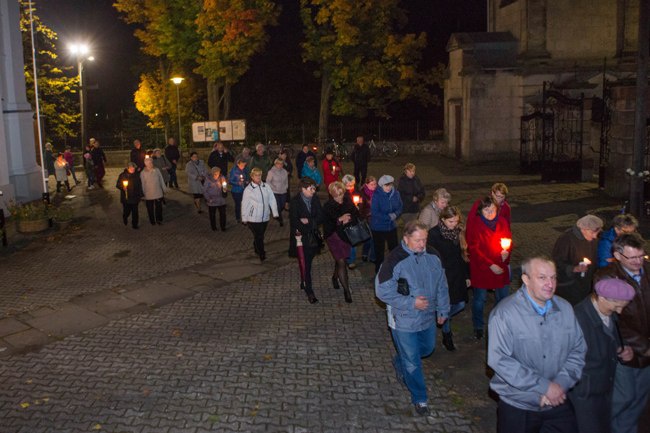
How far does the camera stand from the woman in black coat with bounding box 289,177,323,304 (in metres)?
9.72

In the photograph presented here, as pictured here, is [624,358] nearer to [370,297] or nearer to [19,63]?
[370,297]

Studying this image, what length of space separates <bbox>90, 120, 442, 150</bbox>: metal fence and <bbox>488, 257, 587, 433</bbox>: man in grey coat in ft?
109

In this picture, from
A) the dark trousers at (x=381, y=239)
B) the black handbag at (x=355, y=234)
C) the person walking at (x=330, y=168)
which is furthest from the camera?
the person walking at (x=330, y=168)

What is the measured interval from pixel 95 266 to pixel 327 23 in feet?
88.3

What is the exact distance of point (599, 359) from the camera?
464cm

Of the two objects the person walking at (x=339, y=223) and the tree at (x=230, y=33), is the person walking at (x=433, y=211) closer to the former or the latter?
the person walking at (x=339, y=223)

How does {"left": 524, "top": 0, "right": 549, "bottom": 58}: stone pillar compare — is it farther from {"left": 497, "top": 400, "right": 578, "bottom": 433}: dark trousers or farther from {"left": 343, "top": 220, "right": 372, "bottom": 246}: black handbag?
{"left": 497, "top": 400, "right": 578, "bottom": 433}: dark trousers

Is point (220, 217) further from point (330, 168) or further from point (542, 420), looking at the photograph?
point (542, 420)

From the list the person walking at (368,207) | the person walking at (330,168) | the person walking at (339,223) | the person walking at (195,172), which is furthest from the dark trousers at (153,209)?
the person walking at (339,223)

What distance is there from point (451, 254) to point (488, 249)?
0.49 metres

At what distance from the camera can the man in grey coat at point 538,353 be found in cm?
449

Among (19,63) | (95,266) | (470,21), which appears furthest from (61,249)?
(470,21)

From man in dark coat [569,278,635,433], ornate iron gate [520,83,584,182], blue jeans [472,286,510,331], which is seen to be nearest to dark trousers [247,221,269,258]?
blue jeans [472,286,510,331]

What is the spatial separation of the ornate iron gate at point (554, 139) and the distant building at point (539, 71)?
47 millimetres
